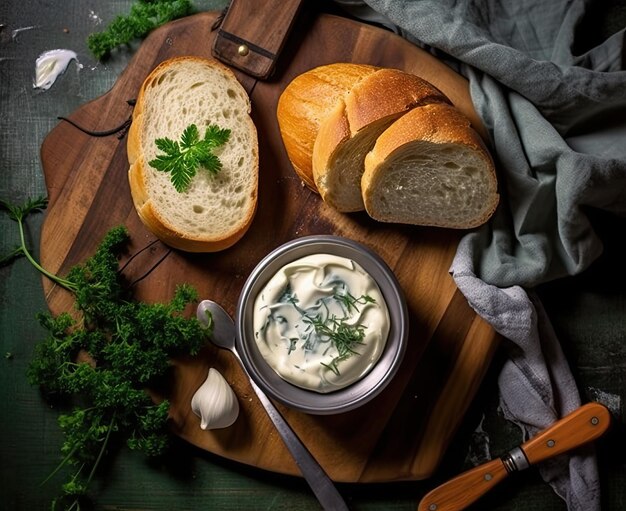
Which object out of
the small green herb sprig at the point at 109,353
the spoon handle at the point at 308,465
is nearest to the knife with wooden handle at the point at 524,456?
the spoon handle at the point at 308,465

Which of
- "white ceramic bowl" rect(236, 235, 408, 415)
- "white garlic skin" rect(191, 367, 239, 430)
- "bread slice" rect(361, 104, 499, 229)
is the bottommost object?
"white garlic skin" rect(191, 367, 239, 430)

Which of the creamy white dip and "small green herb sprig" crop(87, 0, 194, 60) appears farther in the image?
"small green herb sprig" crop(87, 0, 194, 60)

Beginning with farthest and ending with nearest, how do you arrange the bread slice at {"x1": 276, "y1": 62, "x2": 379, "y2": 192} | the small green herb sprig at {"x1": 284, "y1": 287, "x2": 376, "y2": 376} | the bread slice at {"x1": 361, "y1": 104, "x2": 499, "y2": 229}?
1. the bread slice at {"x1": 276, "y1": 62, "x2": 379, "y2": 192}
2. the bread slice at {"x1": 361, "y1": 104, "x2": 499, "y2": 229}
3. the small green herb sprig at {"x1": 284, "y1": 287, "x2": 376, "y2": 376}

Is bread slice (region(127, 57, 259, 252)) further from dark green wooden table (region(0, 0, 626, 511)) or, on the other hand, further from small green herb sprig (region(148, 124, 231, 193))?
dark green wooden table (region(0, 0, 626, 511))

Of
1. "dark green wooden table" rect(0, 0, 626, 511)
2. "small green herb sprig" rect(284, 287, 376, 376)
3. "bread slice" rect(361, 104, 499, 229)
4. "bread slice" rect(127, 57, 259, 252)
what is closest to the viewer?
"small green herb sprig" rect(284, 287, 376, 376)

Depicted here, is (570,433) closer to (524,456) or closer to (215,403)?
(524,456)

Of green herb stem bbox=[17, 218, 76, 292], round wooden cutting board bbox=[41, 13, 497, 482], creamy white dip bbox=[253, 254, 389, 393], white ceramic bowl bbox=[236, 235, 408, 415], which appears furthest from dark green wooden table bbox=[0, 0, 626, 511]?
creamy white dip bbox=[253, 254, 389, 393]

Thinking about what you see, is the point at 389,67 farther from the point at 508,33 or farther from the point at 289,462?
the point at 289,462

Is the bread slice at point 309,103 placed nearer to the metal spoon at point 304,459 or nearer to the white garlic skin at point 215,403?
the metal spoon at point 304,459

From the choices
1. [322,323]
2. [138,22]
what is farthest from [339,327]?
[138,22]
